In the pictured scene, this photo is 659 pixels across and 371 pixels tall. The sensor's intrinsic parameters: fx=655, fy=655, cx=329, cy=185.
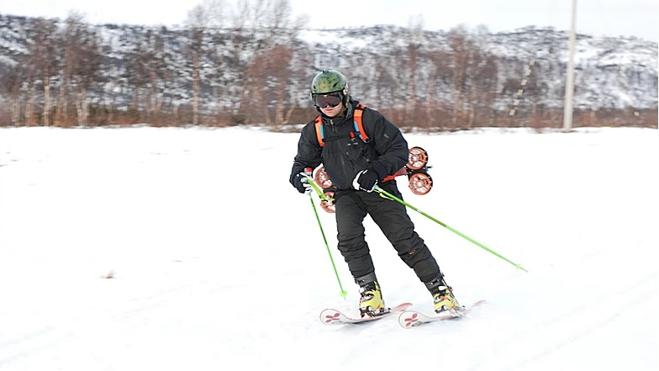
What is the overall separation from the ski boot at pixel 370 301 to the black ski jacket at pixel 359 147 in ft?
2.48

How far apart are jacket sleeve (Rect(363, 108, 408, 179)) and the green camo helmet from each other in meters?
0.24

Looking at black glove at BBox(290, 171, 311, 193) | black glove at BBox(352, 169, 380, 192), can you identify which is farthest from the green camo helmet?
black glove at BBox(290, 171, 311, 193)

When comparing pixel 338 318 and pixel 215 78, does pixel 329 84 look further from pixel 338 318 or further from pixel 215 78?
pixel 215 78

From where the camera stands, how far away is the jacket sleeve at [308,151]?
4.71 m

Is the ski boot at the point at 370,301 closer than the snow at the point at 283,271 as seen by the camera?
No

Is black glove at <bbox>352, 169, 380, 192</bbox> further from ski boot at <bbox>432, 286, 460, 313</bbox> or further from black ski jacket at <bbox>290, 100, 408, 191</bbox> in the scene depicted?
ski boot at <bbox>432, 286, 460, 313</bbox>

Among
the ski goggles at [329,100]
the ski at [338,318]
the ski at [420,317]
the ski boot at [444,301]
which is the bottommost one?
the ski at [338,318]

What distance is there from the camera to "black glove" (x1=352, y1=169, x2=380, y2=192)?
4.42 metres

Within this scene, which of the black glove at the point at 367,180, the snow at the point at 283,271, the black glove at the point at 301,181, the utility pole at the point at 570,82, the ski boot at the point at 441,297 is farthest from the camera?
the utility pole at the point at 570,82

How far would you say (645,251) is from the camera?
21.3 ft

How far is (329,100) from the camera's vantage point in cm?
445

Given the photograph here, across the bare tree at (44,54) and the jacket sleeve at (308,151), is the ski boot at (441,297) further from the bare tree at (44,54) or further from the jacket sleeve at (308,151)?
the bare tree at (44,54)

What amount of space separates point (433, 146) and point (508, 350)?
12.6 m

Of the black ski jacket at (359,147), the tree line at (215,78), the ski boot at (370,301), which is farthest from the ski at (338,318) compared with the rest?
the tree line at (215,78)
